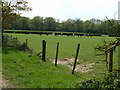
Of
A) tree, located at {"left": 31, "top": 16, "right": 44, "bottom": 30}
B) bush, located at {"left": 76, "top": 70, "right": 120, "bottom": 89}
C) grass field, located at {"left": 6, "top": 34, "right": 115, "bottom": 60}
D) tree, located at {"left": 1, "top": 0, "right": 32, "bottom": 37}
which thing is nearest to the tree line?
tree, located at {"left": 31, "top": 16, "right": 44, "bottom": 30}

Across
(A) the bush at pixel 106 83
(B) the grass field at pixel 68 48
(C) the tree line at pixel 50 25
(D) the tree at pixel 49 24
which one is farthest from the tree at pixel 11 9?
(D) the tree at pixel 49 24

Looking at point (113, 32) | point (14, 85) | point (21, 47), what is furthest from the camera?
point (21, 47)

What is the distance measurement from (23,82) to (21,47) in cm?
1194

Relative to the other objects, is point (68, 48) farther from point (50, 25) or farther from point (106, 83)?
point (50, 25)

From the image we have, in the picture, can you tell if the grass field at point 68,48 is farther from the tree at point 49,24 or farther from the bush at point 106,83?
the tree at point 49,24

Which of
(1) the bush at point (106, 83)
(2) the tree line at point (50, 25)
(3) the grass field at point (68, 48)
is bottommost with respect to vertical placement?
(3) the grass field at point (68, 48)

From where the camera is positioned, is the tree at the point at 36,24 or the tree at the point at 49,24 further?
the tree at the point at 49,24

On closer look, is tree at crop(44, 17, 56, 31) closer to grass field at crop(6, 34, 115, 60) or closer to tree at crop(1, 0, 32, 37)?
grass field at crop(6, 34, 115, 60)

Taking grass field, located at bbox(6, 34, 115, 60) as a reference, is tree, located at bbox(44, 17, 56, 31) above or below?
above

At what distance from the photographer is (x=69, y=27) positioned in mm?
131125

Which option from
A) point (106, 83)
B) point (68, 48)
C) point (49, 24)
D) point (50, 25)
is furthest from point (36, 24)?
point (106, 83)

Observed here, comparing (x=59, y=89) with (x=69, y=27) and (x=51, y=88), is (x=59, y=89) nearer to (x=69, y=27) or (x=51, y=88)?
(x=51, y=88)

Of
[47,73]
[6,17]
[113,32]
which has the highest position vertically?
[6,17]

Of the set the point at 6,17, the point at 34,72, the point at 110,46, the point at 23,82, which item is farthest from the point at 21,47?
the point at 110,46
